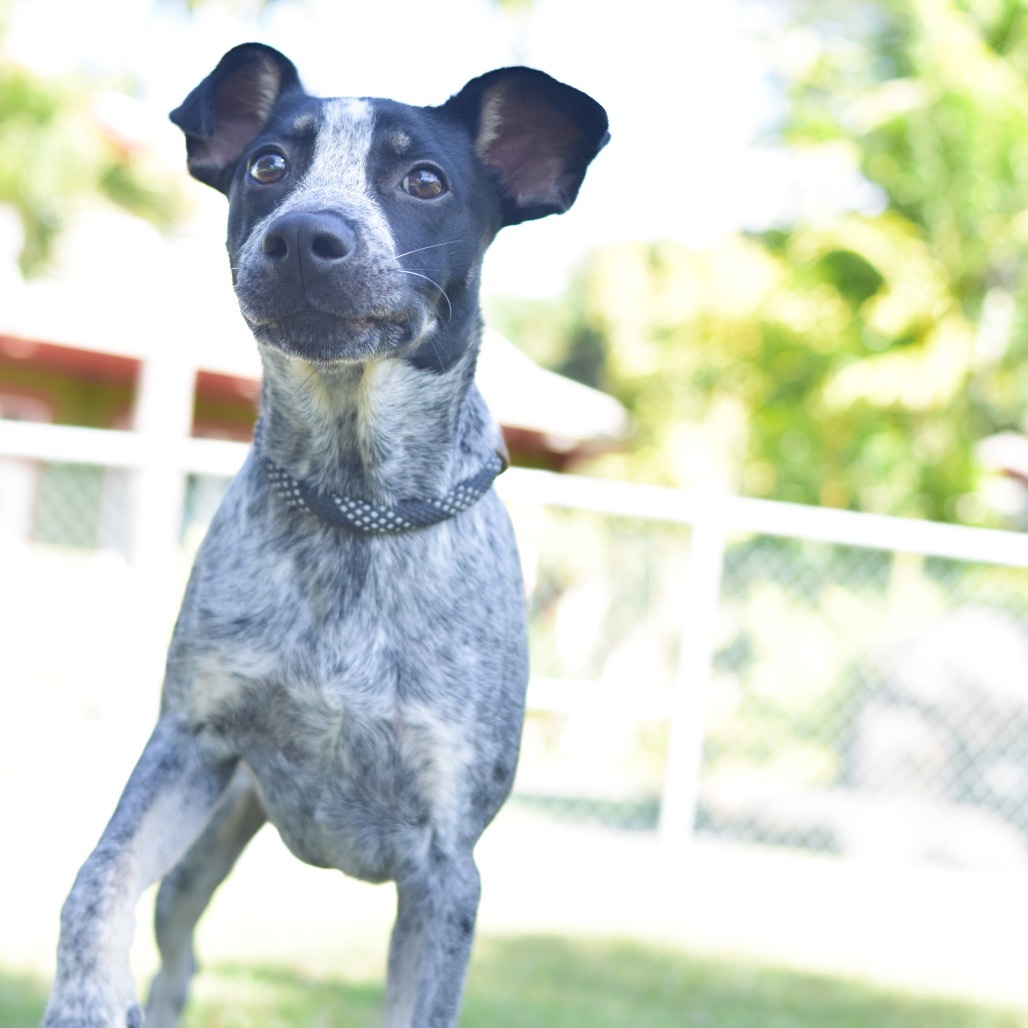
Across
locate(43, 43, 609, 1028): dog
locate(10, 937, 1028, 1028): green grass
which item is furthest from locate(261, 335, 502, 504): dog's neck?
locate(10, 937, 1028, 1028): green grass

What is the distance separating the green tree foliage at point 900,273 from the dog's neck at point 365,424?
11.5 m

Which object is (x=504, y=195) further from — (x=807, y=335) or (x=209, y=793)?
(x=807, y=335)

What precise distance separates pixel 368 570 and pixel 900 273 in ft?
41.3

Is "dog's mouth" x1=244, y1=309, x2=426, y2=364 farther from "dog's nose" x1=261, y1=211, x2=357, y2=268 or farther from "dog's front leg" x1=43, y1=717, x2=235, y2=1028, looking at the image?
"dog's front leg" x1=43, y1=717, x2=235, y2=1028

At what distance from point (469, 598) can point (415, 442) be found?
334 millimetres

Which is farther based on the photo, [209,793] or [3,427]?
[3,427]

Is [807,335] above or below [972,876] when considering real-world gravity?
above

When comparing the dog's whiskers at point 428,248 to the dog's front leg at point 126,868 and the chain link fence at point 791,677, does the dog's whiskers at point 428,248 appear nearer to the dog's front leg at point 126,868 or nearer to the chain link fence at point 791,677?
the dog's front leg at point 126,868

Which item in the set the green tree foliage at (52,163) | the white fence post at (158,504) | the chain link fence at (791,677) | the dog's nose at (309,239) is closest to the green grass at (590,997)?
the dog's nose at (309,239)

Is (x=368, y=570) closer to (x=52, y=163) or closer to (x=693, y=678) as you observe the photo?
(x=693, y=678)

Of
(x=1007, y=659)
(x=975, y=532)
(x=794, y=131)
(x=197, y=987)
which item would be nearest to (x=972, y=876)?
(x=1007, y=659)

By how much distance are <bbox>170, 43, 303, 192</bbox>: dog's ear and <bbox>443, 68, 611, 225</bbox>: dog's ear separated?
1.26 feet

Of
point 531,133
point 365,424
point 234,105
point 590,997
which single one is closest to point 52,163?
point 590,997

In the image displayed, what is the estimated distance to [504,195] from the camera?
3059 millimetres
